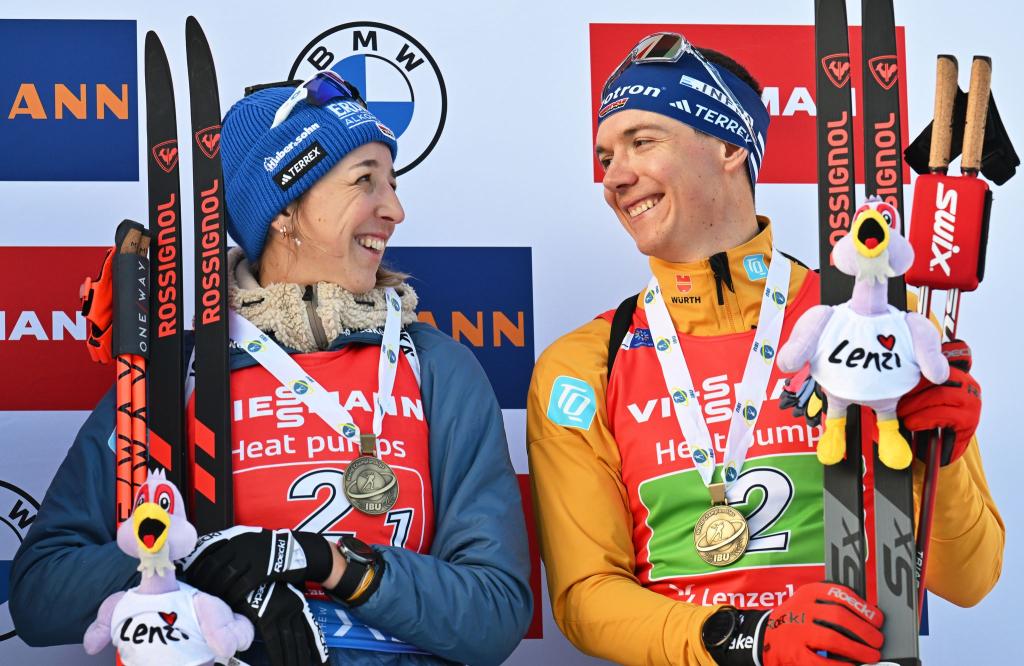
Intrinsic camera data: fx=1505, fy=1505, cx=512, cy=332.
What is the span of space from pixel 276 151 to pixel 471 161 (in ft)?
2.11

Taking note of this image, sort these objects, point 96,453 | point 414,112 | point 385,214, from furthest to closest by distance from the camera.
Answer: point 414,112
point 385,214
point 96,453

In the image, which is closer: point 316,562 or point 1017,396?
point 316,562

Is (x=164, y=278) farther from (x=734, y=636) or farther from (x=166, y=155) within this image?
(x=734, y=636)

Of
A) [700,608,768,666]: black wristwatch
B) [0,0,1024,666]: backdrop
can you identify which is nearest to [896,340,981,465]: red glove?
[700,608,768,666]: black wristwatch

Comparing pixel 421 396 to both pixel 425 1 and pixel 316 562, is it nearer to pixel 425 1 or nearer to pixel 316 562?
pixel 316 562

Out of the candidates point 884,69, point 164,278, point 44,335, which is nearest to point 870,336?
point 884,69

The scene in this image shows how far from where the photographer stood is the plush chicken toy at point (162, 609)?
2.12 metres

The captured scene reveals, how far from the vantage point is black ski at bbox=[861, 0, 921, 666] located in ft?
7.08

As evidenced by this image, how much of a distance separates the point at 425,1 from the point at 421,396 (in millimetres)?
1006

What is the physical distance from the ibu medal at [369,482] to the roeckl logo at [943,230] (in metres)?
0.92

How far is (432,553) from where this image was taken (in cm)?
251

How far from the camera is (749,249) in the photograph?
2.71 meters

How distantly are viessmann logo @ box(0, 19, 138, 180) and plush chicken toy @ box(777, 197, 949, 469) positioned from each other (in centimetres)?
158

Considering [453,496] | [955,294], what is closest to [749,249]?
[955,294]
